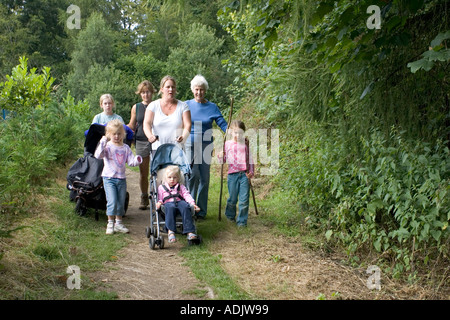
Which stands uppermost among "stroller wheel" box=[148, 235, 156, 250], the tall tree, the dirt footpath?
the tall tree

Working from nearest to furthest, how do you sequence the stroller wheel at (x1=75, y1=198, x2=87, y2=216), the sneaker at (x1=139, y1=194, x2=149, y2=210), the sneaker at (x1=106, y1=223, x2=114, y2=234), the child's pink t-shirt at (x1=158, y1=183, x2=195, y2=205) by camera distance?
the child's pink t-shirt at (x1=158, y1=183, x2=195, y2=205) → the sneaker at (x1=106, y1=223, x2=114, y2=234) → the stroller wheel at (x1=75, y1=198, x2=87, y2=216) → the sneaker at (x1=139, y1=194, x2=149, y2=210)

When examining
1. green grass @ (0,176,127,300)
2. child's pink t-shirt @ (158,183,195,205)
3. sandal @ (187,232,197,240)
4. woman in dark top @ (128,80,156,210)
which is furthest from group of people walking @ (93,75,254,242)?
woman in dark top @ (128,80,156,210)

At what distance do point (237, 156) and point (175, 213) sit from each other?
60.0 inches

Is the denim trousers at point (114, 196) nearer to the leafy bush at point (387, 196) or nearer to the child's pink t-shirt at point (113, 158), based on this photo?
the child's pink t-shirt at point (113, 158)

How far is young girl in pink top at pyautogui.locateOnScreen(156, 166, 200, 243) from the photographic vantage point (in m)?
5.48

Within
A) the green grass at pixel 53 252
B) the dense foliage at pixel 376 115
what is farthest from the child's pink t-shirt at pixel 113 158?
the dense foliage at pixel 376 115

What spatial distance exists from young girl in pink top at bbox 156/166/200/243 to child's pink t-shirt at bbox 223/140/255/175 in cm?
101

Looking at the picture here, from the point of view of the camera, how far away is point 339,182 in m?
5.27

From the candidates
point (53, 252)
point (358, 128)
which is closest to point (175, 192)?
point (53, 252)

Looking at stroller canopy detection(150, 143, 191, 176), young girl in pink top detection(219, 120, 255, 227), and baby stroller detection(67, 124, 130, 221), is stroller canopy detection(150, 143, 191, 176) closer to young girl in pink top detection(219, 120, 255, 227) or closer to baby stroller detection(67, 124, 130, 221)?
young girl in pink top detection(219, 120, 255, 227)

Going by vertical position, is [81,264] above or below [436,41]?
below
